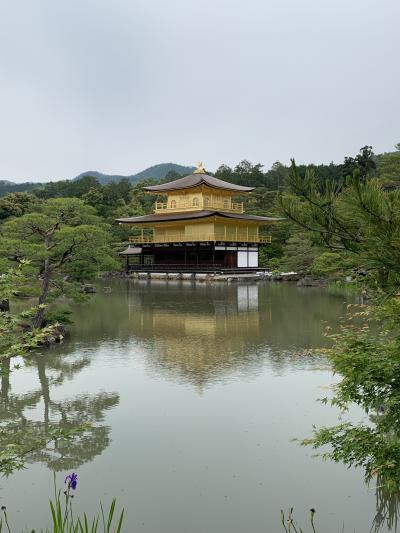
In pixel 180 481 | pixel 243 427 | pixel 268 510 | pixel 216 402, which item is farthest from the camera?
pixel 216 402

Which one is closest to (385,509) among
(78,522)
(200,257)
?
(78,522)

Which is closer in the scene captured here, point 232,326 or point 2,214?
point 232,326

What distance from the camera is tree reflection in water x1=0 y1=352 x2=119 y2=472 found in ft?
16.8

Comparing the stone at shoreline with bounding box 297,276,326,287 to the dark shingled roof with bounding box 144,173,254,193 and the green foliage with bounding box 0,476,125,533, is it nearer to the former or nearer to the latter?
the dark shingled roof with bounding box 144,173,254,193

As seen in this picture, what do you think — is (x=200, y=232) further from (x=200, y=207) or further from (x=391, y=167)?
(x=391, y=167)

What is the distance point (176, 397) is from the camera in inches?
273

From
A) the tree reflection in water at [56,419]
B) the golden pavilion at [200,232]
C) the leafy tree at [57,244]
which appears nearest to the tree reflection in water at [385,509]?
→ the tree reflection in water at [56,419]

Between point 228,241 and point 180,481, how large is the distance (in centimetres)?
2661

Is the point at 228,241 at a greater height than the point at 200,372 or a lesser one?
greater

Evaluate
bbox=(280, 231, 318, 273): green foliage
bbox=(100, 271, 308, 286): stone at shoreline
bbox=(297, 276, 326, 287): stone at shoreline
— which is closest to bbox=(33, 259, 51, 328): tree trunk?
bbox=(297, 276, 326, 287): stone at shoreline

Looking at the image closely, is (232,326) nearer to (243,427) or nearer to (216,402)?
(216,402)

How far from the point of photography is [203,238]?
3105cm

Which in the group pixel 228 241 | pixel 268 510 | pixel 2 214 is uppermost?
pixel 2 214

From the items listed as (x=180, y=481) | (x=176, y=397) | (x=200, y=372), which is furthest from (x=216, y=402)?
(x=180, y=481)
